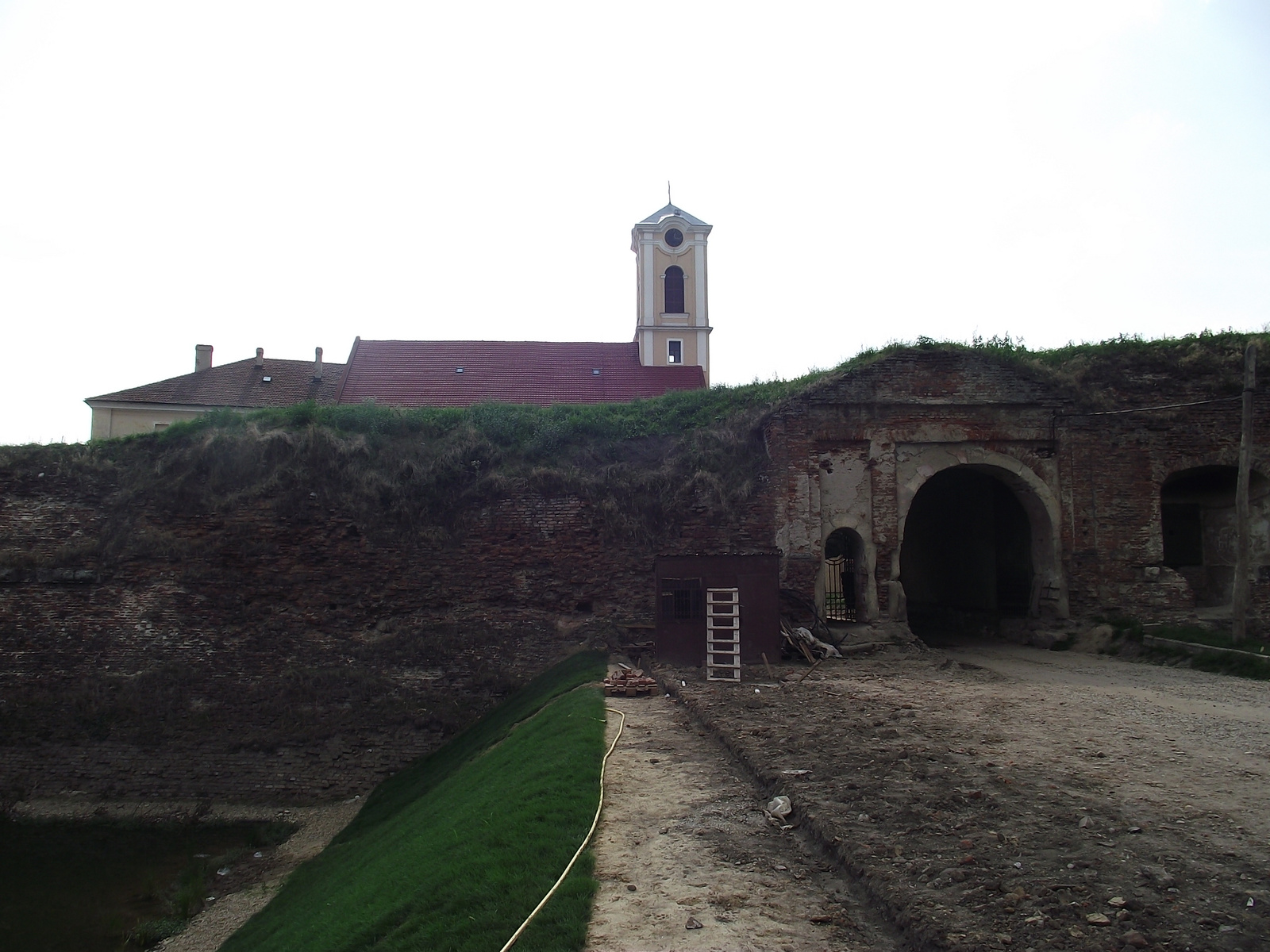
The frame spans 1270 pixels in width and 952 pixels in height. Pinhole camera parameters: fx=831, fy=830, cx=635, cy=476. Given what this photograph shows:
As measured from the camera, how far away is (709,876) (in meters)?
5.45

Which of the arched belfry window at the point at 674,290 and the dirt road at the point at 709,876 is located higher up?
the arched belfry window at the point at 674,290

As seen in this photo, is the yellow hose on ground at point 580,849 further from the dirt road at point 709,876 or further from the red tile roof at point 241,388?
the red tile roof at point 241,388

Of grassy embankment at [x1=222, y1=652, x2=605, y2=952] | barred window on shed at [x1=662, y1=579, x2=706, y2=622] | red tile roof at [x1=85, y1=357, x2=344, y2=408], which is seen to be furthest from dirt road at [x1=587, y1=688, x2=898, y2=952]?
red tile roof at [x1=85, y1=357, x2=344, y2=408]

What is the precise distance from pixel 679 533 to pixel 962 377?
6.54 meters

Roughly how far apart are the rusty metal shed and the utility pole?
788cm

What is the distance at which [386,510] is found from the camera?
16.8m

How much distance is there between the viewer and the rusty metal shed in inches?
527

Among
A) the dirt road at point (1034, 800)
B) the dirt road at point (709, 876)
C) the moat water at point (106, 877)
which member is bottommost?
the moat water at point (106, 877)

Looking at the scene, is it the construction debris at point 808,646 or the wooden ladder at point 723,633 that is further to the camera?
the construction debris at point 808,646

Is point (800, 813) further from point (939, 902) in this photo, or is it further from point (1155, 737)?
point (1155, 737)

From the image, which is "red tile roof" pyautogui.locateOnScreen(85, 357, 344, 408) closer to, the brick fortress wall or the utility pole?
the brick fortress wall

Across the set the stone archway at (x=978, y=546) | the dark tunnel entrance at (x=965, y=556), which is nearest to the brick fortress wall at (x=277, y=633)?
the stone archway at (x=978, y=546)

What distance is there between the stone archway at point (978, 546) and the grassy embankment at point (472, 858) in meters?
9.63

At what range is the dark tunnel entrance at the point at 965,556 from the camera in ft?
60.0
